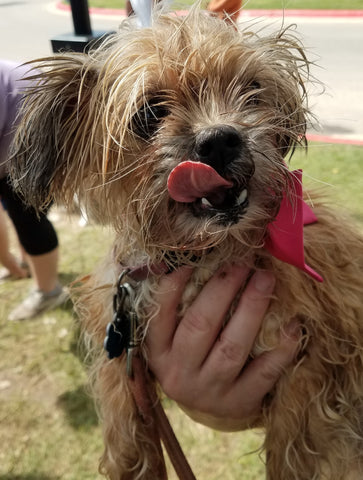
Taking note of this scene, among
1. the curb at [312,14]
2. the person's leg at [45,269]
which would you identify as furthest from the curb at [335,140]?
the person's leg at [45,269]

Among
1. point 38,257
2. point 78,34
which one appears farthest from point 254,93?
point 38,257

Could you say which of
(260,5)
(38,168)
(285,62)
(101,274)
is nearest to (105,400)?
(101,274)

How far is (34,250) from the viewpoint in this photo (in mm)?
3408

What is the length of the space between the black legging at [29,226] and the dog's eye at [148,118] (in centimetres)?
179

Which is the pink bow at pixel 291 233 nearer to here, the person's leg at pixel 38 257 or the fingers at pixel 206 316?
the fingers at pixel 206 316

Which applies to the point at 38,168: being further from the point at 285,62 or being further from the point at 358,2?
the point at 358,2

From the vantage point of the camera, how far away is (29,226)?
3262 mm

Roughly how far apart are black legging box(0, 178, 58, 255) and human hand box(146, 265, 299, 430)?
172 cm

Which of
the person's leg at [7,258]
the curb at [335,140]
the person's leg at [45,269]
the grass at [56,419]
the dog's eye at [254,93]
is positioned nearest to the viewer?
the dog's eye at [254,93]

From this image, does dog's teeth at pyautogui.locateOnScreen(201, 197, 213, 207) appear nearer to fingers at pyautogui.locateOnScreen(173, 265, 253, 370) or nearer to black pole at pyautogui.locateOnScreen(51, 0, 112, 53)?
fingers at pyautogui.locateOnScreen(173, 265, 253, 370)

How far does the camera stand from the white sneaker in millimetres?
3525

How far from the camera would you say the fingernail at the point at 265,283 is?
151cm

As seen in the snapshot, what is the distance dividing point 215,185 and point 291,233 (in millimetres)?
289

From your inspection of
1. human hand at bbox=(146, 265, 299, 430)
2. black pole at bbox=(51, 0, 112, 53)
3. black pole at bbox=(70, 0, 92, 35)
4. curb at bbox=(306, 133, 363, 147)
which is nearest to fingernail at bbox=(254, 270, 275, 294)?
human hand at bbox=(146, 265, 299, 430)
